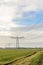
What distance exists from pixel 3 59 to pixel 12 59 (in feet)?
5.48

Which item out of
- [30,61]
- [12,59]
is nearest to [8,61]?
[12,59]

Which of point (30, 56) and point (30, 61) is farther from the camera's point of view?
point (30, 56)

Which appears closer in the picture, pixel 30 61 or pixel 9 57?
pixel 30 61

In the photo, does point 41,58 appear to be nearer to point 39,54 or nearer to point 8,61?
point 39,54

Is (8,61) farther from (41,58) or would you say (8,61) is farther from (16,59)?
(41,58)

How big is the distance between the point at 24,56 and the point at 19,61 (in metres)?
2.16

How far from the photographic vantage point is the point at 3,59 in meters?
38.8

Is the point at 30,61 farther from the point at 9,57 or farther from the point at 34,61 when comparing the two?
the point at 9,57

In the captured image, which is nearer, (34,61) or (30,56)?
(34,61)

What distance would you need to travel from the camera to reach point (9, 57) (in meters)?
39.2

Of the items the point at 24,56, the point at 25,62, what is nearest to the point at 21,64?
the point at 25,62

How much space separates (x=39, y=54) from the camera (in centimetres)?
3850

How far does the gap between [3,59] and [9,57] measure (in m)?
1.16

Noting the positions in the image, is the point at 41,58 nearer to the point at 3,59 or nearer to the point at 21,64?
the point at 21,64
